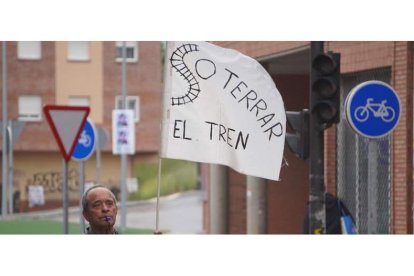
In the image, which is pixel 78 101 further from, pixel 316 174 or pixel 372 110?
pixel 372 110

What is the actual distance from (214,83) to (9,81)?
26.6 m

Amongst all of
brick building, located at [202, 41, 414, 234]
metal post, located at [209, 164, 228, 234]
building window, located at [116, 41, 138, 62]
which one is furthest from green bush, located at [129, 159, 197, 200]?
brick building, located at [202, 41, 414, 234]

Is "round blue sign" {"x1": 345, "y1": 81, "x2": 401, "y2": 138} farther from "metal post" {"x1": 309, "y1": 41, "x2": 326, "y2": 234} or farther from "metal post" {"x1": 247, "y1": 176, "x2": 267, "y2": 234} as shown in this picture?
"metal post" {"x1": 247, "y1": 176, "x2": 267, "y2": 234}

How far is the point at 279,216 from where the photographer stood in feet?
79.9

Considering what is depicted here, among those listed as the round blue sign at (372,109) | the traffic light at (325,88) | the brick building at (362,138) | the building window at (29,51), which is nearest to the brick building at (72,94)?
the building window at (29,51)

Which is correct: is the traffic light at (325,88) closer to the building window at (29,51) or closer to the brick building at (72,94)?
the brick building at (72,94)

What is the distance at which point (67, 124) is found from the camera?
46.8 feet

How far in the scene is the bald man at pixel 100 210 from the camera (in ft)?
27.0

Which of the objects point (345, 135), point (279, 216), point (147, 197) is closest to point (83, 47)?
point (147, 197)

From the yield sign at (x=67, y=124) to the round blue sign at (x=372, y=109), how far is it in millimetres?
3374

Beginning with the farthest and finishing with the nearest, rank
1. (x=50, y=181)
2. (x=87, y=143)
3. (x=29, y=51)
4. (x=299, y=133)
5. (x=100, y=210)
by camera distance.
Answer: (x=50, y=181) < (x=29, y=51) < (x=87, y=143) < (x=299, y=133) < (x=100, y=210)

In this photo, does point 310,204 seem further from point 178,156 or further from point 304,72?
point 304,72

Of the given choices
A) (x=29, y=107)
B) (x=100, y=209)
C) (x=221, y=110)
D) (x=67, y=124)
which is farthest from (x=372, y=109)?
(x=29, y=107)

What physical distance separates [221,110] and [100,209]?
10.8 feet
